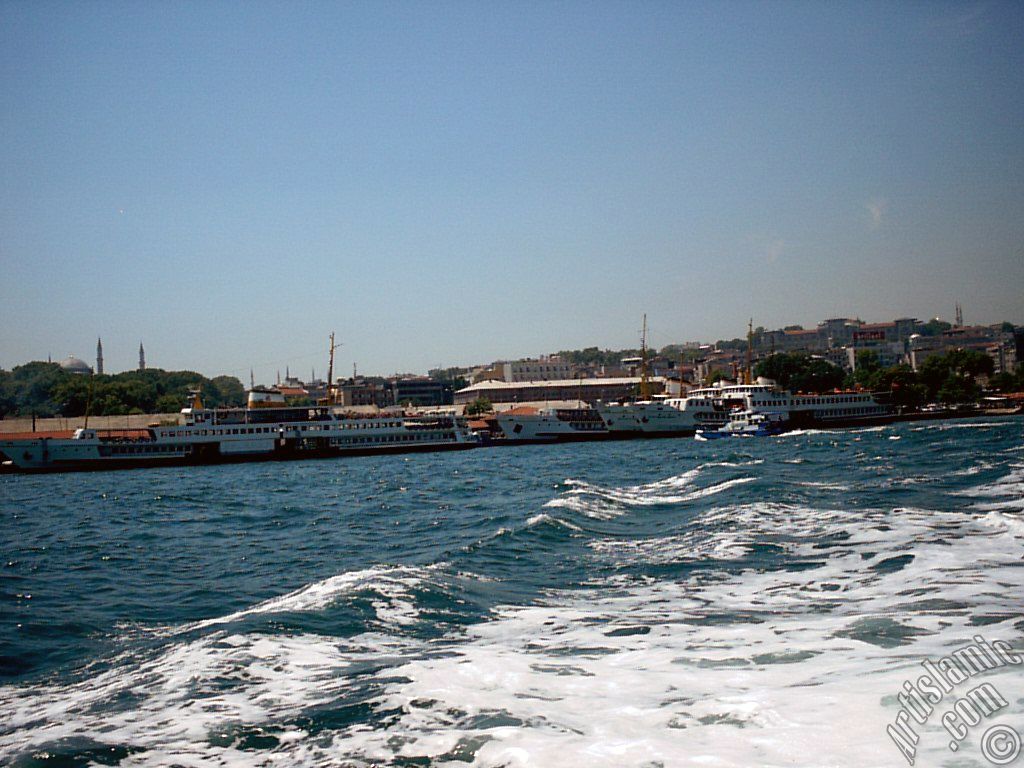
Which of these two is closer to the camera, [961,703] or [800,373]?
[961,703]

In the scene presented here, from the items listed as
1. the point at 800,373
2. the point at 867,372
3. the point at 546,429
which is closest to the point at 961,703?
the point at 546,429

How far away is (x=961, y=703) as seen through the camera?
5066 mm

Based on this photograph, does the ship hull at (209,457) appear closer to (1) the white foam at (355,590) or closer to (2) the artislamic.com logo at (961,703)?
(1) the white foam at (355,590)

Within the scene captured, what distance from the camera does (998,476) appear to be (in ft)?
63.8

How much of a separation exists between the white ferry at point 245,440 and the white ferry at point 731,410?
1380 centimetres

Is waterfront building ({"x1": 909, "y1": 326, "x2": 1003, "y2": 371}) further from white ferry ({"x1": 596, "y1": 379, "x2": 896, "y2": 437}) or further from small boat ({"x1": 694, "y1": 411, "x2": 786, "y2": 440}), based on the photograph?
small boat ({"x1": 694, "y1": 411, "x2": 786, "y2": 440})

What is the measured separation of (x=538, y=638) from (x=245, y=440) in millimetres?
47868

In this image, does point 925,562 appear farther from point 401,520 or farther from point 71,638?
point 401,520

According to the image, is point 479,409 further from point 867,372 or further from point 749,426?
point 867,372

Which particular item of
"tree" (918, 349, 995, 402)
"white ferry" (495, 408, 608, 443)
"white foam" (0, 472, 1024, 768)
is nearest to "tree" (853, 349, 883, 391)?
"tree" (918, 349, 995, 402)

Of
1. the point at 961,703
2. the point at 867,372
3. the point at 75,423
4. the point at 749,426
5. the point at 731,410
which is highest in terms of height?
the point at 867,372

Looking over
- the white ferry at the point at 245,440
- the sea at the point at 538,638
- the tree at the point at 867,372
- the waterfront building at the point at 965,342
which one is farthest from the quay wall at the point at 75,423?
the waterfront building at the point at 965,342

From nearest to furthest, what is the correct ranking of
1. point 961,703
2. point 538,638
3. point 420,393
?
point 961,703 < point 538,638 < point 420,393

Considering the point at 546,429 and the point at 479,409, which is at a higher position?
the point at 479,409
